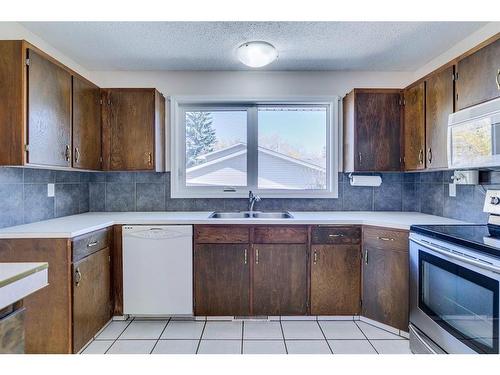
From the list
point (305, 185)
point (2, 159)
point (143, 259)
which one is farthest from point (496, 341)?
point (2, 159)

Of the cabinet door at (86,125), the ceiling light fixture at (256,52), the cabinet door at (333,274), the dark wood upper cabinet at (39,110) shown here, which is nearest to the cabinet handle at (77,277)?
the dark wood upper cabinet at (39,110)

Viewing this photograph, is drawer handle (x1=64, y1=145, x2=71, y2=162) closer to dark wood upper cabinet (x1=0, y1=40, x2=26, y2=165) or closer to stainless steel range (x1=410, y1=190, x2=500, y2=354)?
dark wood upper cabinet (x1=0, y1=40, x2=26, y2=165)

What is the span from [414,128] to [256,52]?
4.86ft

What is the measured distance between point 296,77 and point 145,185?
1.89 meters

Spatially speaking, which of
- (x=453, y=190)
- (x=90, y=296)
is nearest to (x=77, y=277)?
(x=90, y=296)

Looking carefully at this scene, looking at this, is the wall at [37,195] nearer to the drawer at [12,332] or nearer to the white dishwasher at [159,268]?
the white dishwasher at [159,268]

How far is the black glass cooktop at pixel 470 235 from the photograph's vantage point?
55.2 inches

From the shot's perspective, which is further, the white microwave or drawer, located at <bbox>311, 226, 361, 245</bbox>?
drawer, located at <bbox>311, 226, 361, 245</bbox>

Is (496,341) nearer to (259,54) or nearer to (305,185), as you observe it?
(305,185)

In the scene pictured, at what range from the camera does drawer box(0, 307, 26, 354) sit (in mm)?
866

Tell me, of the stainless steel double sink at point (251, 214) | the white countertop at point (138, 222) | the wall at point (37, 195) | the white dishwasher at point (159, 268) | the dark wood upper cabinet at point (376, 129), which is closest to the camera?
the white countertop at point (138, 222)

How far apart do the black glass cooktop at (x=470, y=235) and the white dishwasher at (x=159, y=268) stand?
1712mm

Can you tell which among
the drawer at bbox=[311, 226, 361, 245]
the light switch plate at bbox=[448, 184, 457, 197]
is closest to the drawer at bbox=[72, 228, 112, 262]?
the drawer at bbox=[311, 226, 361, 245]

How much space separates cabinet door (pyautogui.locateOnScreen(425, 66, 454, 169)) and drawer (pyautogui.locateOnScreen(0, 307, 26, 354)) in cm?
250
